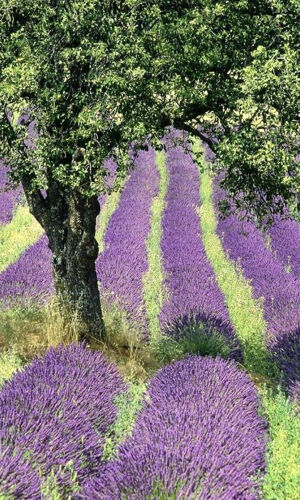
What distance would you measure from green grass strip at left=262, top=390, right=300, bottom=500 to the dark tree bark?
2.25m

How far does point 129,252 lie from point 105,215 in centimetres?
435

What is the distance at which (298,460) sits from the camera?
423 centimetres

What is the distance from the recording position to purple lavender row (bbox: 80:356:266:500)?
132 inches

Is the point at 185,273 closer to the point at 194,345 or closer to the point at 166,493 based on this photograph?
the point at 194,345

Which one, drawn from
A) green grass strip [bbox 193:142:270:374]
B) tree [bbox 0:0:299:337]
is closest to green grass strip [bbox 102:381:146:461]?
tree [bbox 0:0:299:337]

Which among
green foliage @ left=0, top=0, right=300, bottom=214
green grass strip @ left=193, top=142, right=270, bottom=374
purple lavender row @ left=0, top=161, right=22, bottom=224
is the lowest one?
green grass strip @ left=193, top=142, right=270, bottom=374

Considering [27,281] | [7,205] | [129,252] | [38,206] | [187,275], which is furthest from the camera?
[7,205]

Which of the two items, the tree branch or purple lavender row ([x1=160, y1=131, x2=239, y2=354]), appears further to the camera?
purple lavender row ([x1=160, y1=131, x2=239, y2=354])

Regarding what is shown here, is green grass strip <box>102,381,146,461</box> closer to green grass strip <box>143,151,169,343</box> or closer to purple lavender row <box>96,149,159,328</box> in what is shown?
green grass strip <box>143,151,169,343</box>

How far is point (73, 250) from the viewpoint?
6.68 meters

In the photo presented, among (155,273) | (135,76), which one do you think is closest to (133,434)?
(135,76)

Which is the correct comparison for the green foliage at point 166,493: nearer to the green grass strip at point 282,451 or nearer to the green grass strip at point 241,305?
the green grass strip at point 282,451

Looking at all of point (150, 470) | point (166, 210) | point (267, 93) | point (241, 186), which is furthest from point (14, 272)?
point (166, 210)

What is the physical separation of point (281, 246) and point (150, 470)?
9674mm
